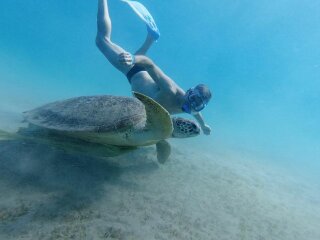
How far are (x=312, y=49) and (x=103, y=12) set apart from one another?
10227 centimetres

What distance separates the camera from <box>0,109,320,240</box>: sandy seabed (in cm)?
251

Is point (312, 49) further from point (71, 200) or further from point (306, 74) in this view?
point (71, 200)

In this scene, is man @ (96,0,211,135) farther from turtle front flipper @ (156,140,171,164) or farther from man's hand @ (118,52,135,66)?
turtle front flipper @ (156,140,171,164)

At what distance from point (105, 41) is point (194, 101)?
2.98 meters

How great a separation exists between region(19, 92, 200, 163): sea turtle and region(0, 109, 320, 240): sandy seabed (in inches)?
17.9

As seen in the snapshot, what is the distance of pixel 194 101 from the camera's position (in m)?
5.32

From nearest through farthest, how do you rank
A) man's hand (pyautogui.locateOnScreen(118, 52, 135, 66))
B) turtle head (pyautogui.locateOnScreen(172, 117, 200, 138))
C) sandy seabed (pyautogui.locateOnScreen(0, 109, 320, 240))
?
sandy seabed (pyautogui.locateOnScreen(0, 109, 320, 240)) → turtle head (pyautogui.locateOnScreen(172, 117, 200, 138)) → man's hand (pyautogui.locateOnScreen(118, 52, 135, 66))

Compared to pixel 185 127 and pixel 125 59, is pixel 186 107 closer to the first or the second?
pixel 185 127

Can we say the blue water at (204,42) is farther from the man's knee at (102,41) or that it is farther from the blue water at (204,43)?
the man's knee at (102,41)

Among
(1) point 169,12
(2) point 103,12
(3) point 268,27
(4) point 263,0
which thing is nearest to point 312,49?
(3) point 268,27

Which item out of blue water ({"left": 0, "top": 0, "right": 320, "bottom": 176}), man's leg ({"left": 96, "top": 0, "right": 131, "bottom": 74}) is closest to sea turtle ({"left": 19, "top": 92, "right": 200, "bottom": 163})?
man's leg ({"left": 96, "top": 0, "right": 131, "bottom": 74})

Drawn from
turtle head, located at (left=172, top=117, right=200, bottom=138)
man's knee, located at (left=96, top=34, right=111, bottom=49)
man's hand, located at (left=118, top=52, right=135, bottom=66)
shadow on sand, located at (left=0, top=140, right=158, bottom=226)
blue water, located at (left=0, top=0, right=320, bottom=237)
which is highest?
blue water, located at (left=0, top=0, right=320, bottom=237)

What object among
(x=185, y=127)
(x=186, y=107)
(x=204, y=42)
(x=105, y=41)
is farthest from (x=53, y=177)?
(x=204, y=42)

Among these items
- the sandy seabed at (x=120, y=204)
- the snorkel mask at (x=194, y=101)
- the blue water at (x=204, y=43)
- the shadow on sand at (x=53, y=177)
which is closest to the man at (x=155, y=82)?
the snorkel mask at (x=194, y=101)
